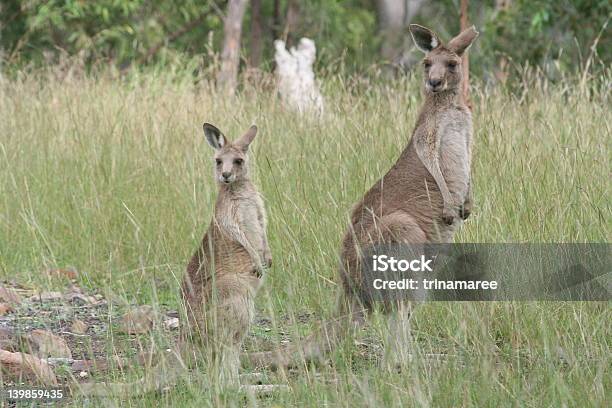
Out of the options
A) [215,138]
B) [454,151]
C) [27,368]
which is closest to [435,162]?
[454,151]

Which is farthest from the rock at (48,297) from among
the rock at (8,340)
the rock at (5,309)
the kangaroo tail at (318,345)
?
the kangaroo tail at (318,345)

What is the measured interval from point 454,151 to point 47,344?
2003mm

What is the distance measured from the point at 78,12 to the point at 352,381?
11.7 m

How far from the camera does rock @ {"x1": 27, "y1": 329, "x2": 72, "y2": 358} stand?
473cm

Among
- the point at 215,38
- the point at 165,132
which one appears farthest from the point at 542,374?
the point at 215,38

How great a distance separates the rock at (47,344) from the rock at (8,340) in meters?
0.07

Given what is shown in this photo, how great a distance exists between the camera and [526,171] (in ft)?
19.7

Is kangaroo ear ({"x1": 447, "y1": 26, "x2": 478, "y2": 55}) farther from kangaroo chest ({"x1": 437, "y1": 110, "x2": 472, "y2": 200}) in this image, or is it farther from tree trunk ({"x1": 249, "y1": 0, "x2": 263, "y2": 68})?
tree trunk ({"x1": 249, "y1": 0, "x2": 263, "y2": 68})

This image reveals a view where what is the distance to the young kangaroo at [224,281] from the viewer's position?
13.1ft

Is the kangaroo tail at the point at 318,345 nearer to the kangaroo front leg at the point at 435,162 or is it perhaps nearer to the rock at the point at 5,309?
the kangaroo front leg at the point at 435,162

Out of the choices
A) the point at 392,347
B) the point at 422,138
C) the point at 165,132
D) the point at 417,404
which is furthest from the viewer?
the point at 165,132

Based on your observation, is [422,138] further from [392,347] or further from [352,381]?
[352,381]

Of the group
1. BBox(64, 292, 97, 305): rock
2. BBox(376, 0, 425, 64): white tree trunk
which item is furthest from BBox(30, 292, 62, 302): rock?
BBox(376, 0, 425, 64): white tree trunk

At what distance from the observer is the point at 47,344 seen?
15.6ft
